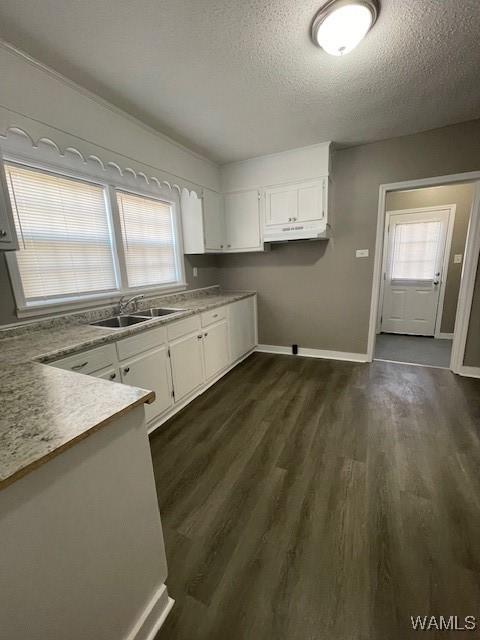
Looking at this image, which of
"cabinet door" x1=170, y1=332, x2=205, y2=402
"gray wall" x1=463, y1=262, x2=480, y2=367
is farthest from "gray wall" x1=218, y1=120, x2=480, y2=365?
"cabinet door" x1=170, y1=332, x2=205, y2=402

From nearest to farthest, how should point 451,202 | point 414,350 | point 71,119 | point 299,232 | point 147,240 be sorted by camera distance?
point 71,119 → point 147,240 → point 299,232 → point 414,350 → point 451,202

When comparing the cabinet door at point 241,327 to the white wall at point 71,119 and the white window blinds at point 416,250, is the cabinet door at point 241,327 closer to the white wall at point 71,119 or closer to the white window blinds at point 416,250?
the white wall at point 71,119

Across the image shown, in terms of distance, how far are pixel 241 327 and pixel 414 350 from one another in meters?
2.55

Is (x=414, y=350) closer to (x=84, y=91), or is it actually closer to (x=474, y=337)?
(x=474, y=337)

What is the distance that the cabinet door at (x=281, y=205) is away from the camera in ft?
10.7

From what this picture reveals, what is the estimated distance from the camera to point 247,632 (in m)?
1.05

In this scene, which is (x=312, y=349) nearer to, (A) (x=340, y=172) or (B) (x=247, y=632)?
(A) (x=340, y=172)

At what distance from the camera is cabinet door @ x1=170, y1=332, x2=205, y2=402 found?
99.2 inches

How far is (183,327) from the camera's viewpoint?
2.59 m

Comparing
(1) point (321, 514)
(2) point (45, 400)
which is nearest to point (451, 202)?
(1) point (321, 514)

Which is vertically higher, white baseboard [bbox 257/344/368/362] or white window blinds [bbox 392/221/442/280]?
white window blinds [bbox 392/221/442/280]

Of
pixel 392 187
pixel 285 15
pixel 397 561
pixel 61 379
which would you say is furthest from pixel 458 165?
pixel 61 379

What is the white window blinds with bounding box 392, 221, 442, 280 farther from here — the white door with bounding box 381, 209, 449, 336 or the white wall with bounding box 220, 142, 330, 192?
the white wall with bounding box 220, 142, 330, 192

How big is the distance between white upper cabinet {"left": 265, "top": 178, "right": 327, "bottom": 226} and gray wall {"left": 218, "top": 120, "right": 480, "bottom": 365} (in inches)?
13.2
